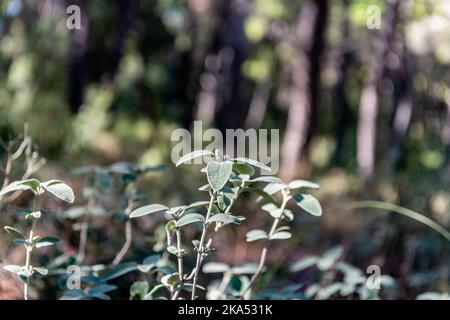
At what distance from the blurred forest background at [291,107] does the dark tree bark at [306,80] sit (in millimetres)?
11

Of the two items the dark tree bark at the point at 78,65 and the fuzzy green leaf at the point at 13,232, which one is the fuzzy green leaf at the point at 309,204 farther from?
the dark tree bark at the point at 78,65

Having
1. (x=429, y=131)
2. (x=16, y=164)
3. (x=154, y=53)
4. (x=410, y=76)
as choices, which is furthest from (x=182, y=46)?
(x=16, y=164)

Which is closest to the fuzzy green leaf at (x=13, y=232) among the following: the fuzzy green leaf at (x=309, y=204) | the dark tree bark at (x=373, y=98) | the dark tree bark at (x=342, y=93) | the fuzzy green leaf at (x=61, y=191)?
the fuzzy green leaf at (x=61, y=191)

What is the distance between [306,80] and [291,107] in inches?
137

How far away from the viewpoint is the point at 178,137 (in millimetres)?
A: 8328

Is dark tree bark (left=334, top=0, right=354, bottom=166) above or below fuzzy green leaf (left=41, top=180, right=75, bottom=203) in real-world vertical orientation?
above

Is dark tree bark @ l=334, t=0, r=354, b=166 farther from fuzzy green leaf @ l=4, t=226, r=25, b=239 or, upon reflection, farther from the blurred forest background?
fuzzy green leaf @ l=4, t=226, r=25, b=239

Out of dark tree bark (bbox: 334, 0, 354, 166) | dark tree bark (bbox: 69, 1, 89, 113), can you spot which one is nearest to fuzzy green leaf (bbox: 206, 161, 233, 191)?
dark tree bark (bbox: 69, 1, 89, 113)

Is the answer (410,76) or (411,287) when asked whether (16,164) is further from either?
(410,76)

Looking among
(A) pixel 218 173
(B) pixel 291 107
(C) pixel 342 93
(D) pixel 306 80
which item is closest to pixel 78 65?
(D) pixel 306 80

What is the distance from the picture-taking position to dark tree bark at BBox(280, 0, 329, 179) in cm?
594

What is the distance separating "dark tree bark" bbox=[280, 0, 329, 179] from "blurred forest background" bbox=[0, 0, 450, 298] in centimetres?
1

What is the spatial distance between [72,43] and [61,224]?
5.89 meters

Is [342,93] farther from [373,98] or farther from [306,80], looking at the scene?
[306,80]
